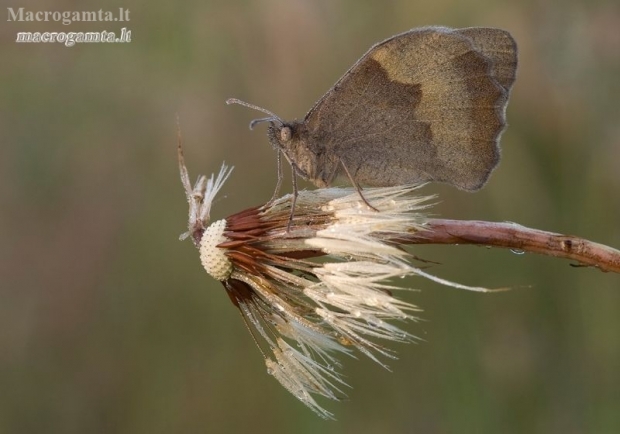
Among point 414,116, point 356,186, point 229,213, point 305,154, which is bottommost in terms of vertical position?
point 229,213

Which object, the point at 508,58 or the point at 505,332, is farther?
the point at 505,332

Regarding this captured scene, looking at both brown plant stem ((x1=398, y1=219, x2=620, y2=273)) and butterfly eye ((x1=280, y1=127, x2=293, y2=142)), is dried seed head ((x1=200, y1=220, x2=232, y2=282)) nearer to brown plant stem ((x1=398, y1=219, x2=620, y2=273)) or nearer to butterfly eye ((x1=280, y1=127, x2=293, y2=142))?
butterfly eye ((x1=280, y1=127, x2=293, y2=142))

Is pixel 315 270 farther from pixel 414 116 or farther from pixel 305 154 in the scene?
pixel 414 116

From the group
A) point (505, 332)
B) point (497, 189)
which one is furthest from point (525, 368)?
point (497, 189)

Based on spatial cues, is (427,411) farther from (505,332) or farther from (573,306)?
(573,306)

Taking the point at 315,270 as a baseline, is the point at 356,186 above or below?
above

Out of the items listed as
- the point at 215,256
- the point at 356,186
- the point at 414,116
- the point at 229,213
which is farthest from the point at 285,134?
the point at 229,213

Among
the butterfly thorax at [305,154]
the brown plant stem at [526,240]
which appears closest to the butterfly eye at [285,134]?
the butterfly thorax at [305,154]
